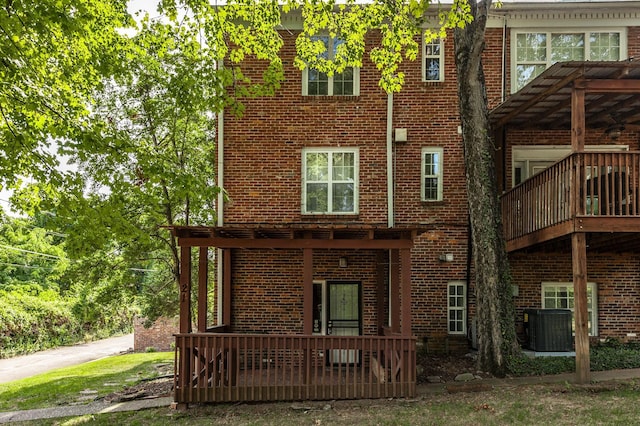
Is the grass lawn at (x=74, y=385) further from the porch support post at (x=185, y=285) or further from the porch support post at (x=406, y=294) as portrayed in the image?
the porch support post at (x=406, y=294)

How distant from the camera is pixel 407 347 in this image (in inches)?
382

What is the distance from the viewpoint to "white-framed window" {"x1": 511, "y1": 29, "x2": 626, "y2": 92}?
13023 mm

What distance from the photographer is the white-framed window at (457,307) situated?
12688 millimetres

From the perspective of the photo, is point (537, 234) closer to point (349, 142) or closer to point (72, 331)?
point (349, 142)

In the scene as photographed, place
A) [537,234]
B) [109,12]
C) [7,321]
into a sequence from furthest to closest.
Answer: [7,321] < [537,234] < [109,12]

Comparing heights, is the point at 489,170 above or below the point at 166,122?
below

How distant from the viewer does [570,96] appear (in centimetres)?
1077

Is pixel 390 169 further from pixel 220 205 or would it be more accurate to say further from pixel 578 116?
pixel 578 116

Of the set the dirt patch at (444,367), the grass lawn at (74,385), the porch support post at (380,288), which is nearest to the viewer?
the dirt patch at (444,367)

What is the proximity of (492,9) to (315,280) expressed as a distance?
25.8 feet

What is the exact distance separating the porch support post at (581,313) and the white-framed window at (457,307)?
340 centimetres

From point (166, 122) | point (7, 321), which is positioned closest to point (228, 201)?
point (166, 122)

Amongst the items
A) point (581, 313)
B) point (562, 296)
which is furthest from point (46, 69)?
point (562, 296)

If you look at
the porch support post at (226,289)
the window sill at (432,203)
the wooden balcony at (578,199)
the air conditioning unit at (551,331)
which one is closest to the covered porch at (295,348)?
the porch support post at (226,289)
